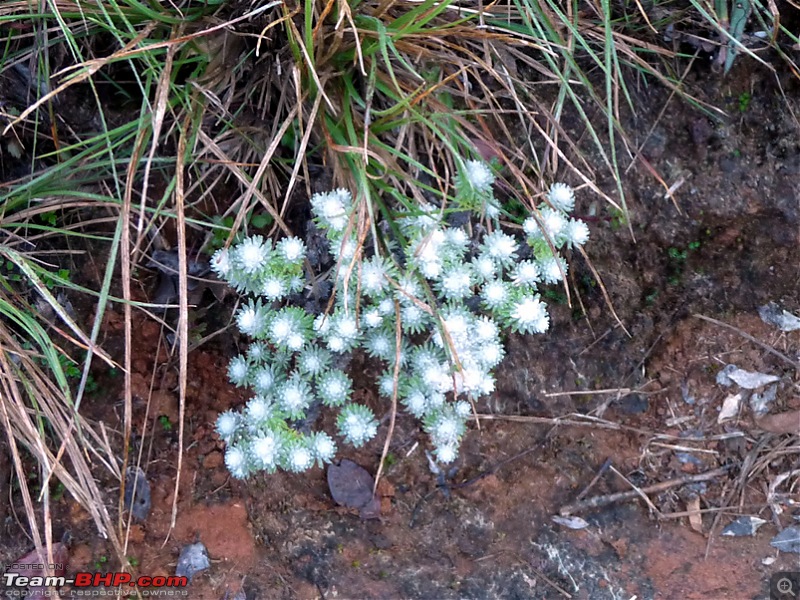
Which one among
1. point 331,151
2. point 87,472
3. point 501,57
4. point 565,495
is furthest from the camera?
point 565,495

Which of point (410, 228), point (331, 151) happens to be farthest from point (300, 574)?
point (331, 151)

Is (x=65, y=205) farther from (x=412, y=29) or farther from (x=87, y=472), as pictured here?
(x=412, y=29)

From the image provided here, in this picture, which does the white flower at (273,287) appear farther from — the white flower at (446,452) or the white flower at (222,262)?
the white flower at (446,452)

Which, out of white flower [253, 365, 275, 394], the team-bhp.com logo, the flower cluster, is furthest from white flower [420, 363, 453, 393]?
the team-bhp.com logo

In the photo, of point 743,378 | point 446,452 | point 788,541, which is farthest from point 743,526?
point 446,452

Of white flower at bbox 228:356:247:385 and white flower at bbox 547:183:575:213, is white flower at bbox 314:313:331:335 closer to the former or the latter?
white flower at bbox 228:356:247:385

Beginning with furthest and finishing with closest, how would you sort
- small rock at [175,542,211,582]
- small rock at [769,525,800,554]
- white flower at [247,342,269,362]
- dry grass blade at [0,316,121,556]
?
small rock at [769,525,800,554]
small rock at [175,542,211,582]
white flower at [247,342,269,362]
dry grass blade at [0,316,121,556]

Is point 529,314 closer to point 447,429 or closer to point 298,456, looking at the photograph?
point 447,429
